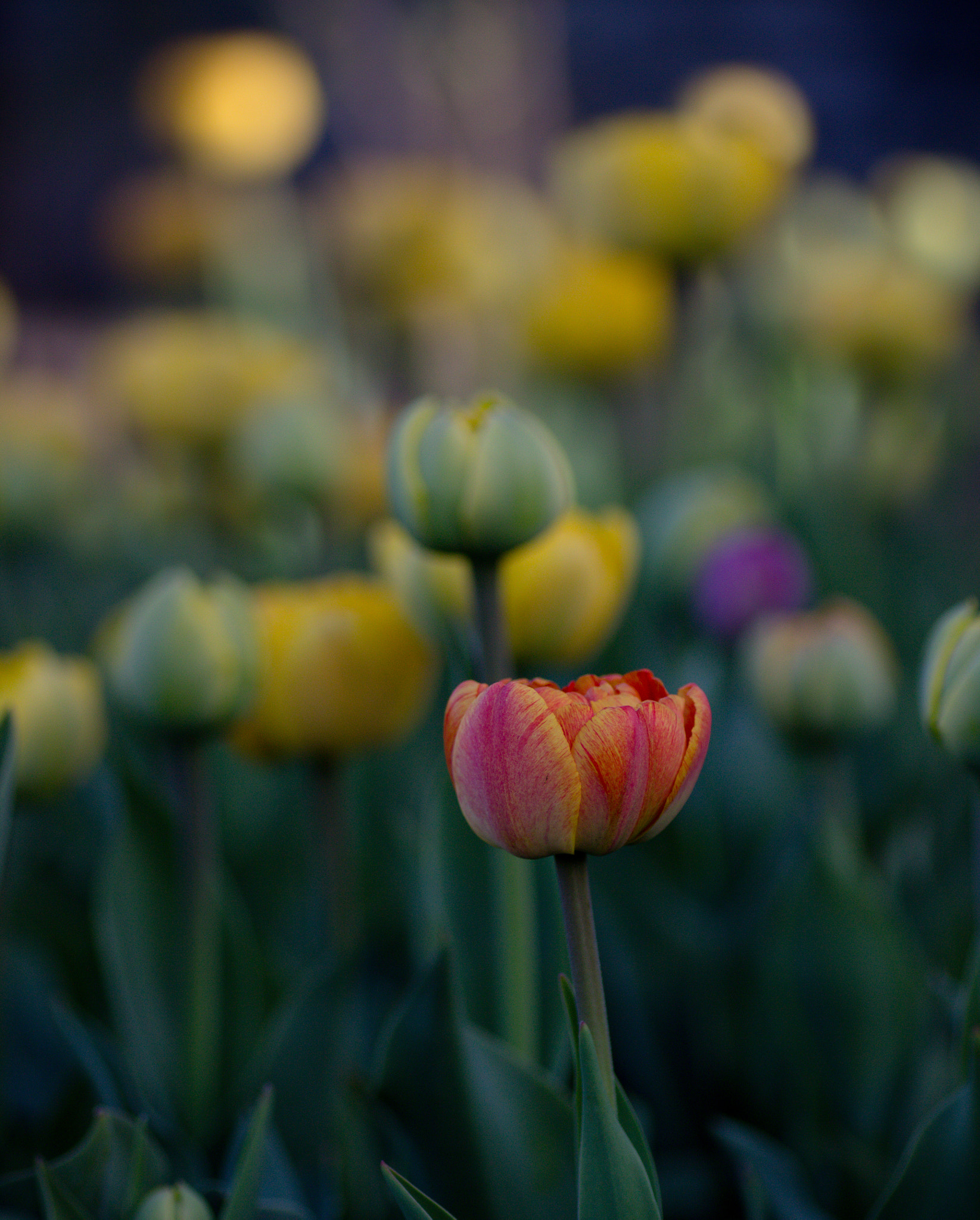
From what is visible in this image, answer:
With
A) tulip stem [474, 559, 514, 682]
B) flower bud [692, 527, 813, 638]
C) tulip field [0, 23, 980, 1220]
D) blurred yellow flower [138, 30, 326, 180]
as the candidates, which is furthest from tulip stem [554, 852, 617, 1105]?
blurred yellow flower [138, 30, 326, 180]

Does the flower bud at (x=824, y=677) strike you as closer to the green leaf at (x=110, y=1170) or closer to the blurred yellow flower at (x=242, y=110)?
the green leaf at (x=110, y=1170)

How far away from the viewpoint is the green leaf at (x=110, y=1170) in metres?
0.30

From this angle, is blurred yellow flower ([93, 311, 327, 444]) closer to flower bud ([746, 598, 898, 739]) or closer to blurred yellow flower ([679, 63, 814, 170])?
blurred yellow flower ([679, 63, 814, 170])

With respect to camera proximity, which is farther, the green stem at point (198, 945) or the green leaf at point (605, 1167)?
the green stem at point (198, 945)

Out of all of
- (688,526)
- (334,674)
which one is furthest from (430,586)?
(688,526)

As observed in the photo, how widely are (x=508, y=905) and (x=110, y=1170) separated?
14 centimetres

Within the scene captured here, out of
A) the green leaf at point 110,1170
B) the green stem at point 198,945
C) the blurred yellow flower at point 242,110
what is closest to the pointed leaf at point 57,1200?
the green leaf at point 110,1170

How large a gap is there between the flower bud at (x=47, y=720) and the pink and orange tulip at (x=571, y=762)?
0.74 feet

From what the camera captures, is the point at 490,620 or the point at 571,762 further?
the point at 490,620

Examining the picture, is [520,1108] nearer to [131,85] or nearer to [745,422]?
[745,422]

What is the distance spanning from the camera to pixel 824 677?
466 mm

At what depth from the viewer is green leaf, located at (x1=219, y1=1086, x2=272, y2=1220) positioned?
0.91ft

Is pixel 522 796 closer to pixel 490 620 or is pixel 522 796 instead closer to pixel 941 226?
pixel 490 620

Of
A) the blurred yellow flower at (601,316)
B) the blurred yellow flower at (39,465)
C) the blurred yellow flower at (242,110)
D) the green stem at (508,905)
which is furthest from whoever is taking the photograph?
the blurred yellow flower at (242,110)
